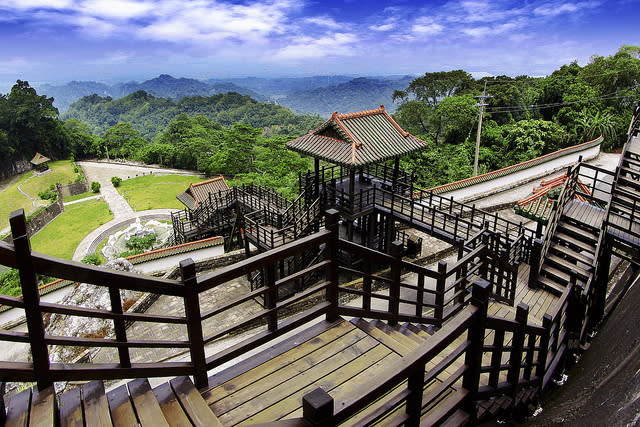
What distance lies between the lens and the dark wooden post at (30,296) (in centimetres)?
236

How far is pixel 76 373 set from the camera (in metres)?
2.82

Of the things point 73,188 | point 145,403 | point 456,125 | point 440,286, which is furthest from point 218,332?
point 73,188

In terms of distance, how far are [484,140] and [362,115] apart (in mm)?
20123

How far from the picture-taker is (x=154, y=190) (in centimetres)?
4219

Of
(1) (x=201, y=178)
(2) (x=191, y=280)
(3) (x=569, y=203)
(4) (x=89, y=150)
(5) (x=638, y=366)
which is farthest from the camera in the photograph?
(4) (x=89, y=150)

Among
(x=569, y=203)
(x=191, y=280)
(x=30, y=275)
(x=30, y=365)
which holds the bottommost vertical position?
(x=569, y=203)

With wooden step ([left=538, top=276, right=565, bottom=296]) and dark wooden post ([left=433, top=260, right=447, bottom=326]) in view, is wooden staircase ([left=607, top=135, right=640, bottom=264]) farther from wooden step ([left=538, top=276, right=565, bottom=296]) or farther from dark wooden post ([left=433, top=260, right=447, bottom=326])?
dark wooden post ([left=433, top=260, right=447, bottom=326])

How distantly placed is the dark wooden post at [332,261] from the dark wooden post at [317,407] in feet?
6.41

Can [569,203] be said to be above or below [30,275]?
below

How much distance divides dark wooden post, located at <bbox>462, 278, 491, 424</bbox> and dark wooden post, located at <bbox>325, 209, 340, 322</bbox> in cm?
136

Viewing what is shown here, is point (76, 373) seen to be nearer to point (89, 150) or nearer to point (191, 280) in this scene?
point (191, 280)

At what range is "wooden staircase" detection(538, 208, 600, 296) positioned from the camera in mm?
8309

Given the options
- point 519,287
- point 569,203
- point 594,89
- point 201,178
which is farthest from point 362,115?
point 201,178

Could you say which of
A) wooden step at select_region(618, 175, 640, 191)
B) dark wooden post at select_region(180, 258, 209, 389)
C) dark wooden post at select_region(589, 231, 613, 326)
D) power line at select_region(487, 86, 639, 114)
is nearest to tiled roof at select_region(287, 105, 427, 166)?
wooden step at select_region(618, 175, 640, 191)
